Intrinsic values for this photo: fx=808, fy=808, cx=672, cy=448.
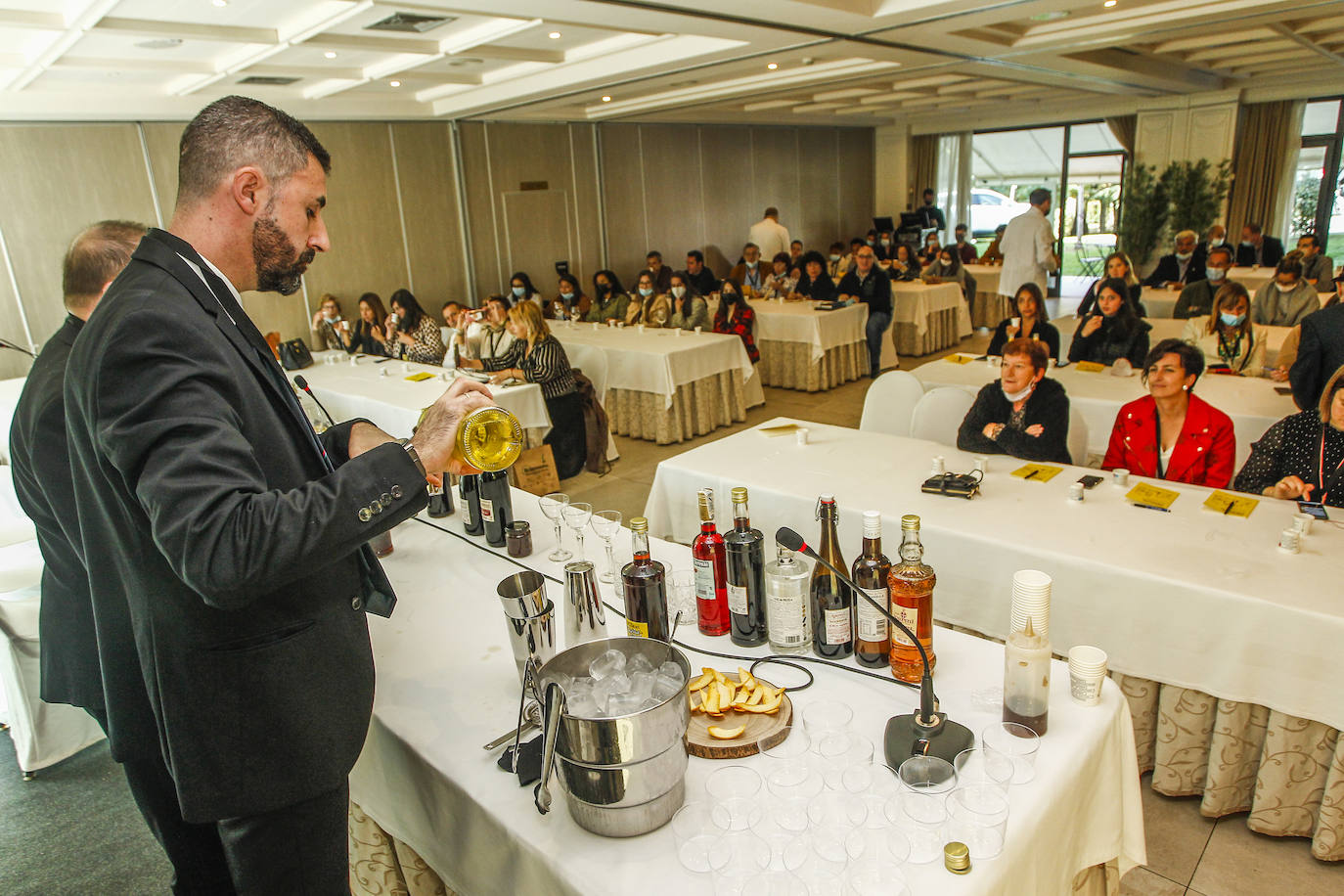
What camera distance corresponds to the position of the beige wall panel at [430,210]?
831 centimetres

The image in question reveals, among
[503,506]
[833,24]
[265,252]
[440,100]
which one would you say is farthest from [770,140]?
[265,252]

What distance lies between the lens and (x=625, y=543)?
2.20m

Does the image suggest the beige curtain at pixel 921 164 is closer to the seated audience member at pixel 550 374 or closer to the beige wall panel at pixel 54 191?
the seated audience member at pixel 550 374

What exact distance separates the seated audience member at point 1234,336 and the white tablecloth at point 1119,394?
18.0 inches

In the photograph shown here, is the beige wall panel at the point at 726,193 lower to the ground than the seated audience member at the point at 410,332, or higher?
higher

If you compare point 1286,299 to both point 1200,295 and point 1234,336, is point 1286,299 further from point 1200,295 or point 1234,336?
point 1234,336

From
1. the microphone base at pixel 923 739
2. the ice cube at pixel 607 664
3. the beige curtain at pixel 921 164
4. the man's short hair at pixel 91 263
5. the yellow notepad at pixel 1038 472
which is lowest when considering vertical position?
the yellow notepad at pixel 1038 472

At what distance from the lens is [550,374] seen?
5117 mm

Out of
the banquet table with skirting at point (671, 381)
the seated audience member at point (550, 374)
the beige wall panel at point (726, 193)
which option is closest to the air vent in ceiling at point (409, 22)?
the seated audience member at point (550, 374)

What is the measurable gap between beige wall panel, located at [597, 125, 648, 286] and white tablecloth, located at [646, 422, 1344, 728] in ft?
26.0

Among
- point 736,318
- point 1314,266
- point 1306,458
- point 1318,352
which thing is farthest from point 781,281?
point 1306,458

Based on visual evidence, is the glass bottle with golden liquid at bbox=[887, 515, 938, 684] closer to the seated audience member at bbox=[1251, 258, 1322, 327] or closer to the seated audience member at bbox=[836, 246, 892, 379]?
the seated audience member at bbox=[1251, 258, 1322, 327]

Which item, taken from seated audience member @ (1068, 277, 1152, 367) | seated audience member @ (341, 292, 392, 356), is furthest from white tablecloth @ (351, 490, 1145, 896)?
seated audience member @ (341, 292, 392, 356)

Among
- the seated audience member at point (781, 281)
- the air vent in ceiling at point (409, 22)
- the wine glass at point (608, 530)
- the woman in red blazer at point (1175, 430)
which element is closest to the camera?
the wine glass at point (608, 530)
